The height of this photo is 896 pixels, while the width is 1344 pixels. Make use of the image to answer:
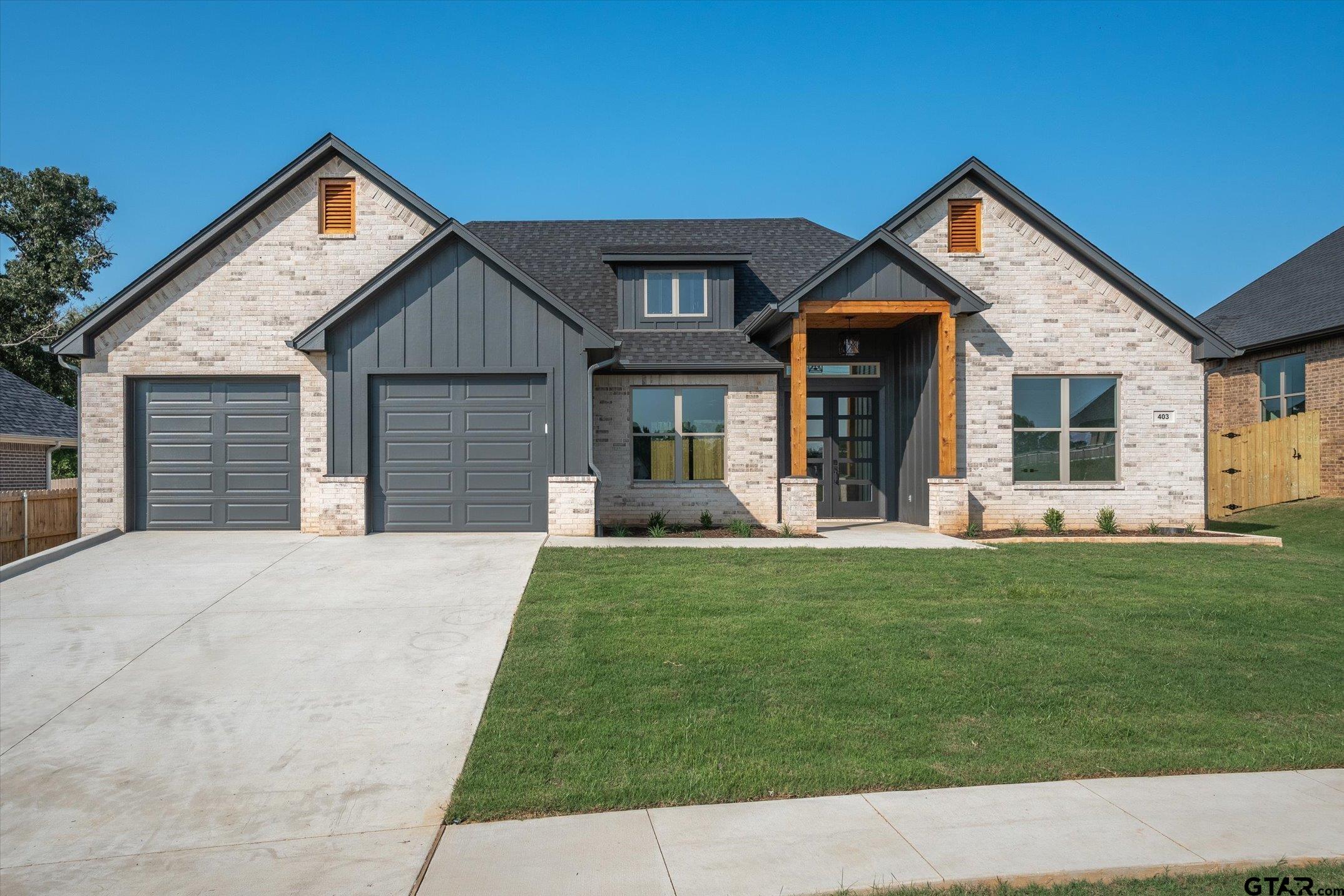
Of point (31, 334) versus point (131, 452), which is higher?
point (31, 334)

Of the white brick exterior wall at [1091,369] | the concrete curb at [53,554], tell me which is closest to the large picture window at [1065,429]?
the white brick exterior wall at [1091,369]

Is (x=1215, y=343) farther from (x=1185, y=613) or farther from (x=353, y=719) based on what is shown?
(x=353, y=719)

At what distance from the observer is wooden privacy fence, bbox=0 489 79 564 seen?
13.3m

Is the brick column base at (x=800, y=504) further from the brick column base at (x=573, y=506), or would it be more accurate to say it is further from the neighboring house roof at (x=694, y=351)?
the brick column base at (x=573, y=506)

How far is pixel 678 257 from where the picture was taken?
16.2 metres

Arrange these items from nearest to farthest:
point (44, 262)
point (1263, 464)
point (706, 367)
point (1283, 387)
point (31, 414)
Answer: point (706, 367)
point (1263, 464)
point (1283, 387)
point (31, 414)
point (44, 262)

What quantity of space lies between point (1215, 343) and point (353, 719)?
1575 cm

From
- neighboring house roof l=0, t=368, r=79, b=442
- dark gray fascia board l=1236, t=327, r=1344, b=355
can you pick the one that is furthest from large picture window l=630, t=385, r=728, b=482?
neighboring house roof l=0, t=368, r=79, b=442

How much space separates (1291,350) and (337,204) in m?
22.1

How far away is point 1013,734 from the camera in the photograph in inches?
218

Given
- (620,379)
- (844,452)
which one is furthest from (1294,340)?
(620,379)

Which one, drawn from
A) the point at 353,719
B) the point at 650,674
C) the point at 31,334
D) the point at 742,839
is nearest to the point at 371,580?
the point at 353,719

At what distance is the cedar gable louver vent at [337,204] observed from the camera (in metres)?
14.9

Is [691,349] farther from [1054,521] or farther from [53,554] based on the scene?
[53,554]
